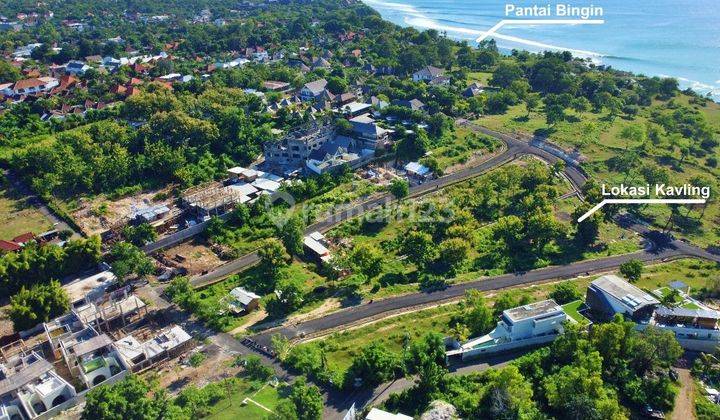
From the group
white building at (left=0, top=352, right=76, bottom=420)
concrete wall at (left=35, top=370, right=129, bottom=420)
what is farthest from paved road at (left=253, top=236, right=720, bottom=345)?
white building at (left=0, top=352, right=76, bottom=420)

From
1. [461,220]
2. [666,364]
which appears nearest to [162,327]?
[461,220]

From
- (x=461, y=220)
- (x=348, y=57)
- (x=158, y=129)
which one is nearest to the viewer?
(x=461, y=220)

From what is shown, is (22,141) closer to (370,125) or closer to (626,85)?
(370,125)

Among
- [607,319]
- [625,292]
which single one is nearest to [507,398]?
[607,319]

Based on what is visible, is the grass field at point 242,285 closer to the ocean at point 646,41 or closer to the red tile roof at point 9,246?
the red tile roof at point 9,246

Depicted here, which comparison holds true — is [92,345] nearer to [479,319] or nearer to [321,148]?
[479,319]

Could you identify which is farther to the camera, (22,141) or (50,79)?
(50,79)
